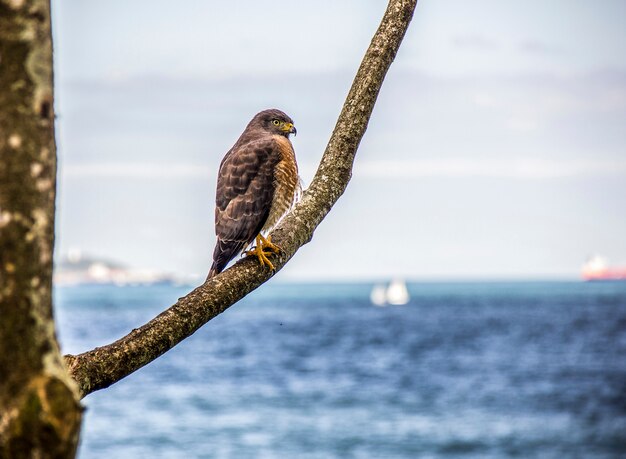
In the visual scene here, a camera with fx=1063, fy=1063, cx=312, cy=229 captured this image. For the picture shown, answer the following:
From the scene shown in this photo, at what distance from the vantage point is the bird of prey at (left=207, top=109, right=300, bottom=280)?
23.6ft

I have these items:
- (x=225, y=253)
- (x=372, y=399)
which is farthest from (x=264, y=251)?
(x=372, y=399)

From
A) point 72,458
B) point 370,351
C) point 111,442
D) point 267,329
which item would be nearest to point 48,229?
point 72,458

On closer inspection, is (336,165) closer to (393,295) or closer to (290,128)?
(290,128)

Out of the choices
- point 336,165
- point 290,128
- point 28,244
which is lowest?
point 28,244

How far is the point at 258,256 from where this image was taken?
567 cm

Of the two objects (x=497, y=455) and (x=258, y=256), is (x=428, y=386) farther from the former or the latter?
(x=258, y=256)

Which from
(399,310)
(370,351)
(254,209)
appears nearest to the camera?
(254,209)

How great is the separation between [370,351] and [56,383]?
7485 cm

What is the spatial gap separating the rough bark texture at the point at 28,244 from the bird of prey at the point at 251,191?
418 centimetres

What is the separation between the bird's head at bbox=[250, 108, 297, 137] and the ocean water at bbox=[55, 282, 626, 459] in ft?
87.5

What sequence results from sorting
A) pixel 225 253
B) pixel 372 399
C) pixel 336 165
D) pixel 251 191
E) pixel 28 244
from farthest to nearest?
pixel 372 399 < pixel 251 191 < pixel 225 253 < pixel 336 165 < pixel 28 244

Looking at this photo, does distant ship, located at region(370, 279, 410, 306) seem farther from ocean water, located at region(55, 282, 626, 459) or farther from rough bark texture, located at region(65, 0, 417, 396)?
rough bark texture, located at region(65, 0, 417, 396)

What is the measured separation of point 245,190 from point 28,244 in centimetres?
477

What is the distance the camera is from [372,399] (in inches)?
1901
